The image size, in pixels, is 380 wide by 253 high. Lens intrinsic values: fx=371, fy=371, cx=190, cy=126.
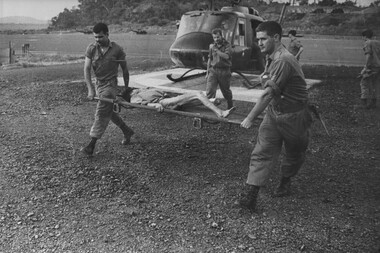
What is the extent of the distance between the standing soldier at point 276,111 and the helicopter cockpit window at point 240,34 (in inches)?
266

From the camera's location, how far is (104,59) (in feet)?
16.6

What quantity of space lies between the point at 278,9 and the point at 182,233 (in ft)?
190

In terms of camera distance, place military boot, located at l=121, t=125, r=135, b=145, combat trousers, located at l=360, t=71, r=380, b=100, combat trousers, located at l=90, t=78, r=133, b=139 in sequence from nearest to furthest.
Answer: combat trousers, located at l=90, t=78, r=133, b=139, military boot, located at l=121, t=125, r=135, b=145, combat trousers, located at l=360, t=71, r=380, b=100

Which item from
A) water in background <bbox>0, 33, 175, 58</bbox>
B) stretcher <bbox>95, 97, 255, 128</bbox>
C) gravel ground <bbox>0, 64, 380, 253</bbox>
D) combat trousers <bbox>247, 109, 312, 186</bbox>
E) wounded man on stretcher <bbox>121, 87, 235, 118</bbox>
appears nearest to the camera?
gravel ground <bbox>0, 64, 380, 253</bbox>

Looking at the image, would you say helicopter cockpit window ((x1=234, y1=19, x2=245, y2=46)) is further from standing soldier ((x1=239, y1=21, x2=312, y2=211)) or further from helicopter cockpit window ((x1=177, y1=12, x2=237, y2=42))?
standing soldier ((x1=239, y1=21, x2=312, y2=211))

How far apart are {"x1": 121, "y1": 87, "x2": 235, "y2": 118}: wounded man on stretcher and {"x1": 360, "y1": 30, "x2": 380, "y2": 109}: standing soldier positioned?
4.69 meters

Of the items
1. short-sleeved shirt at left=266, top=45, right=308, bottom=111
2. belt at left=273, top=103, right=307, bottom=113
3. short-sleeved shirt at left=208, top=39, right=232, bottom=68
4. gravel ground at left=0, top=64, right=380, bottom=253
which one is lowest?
gravel ground at left=0, top=64, right=380, bottom=253

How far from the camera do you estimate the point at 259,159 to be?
11.8 feet

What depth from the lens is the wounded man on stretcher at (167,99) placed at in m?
4.66

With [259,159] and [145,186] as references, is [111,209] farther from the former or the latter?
[259,159]

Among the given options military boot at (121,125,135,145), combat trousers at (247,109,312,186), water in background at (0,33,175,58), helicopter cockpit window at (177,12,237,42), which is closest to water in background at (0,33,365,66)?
water in background at (0,33,175,58)

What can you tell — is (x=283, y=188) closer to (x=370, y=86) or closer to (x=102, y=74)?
(x=102, y=74)

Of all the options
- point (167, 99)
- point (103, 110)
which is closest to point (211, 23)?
point (167, 99)

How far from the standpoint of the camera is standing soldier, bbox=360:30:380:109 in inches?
316
